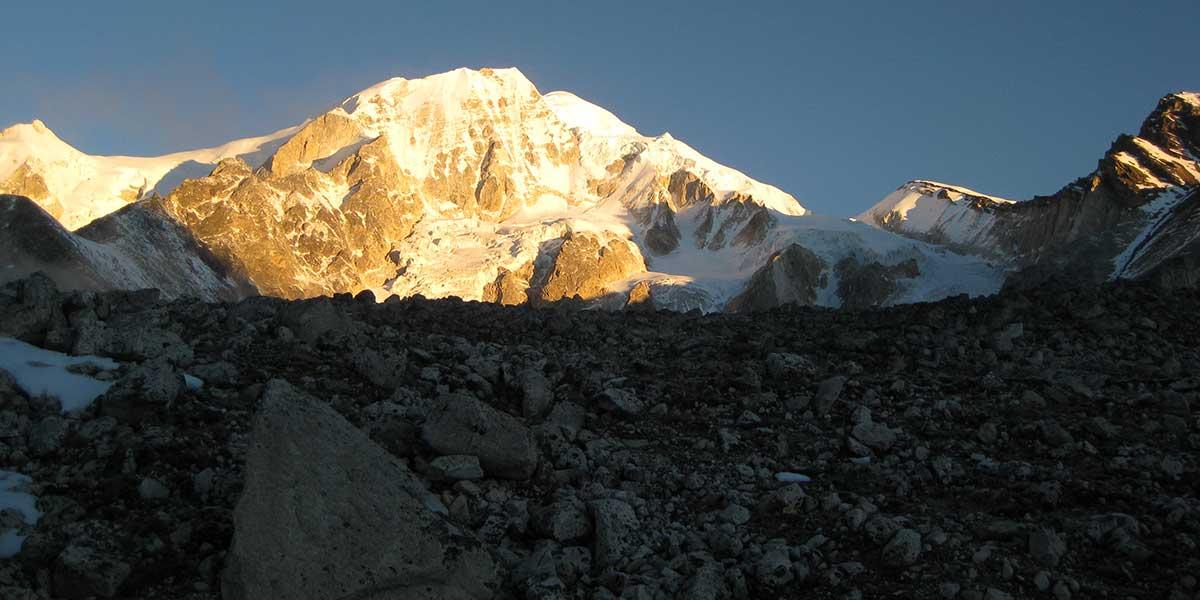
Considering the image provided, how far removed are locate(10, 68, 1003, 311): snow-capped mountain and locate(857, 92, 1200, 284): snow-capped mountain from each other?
20.2 feet

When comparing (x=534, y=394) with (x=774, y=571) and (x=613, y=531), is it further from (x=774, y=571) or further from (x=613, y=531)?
(x=774, y=571)

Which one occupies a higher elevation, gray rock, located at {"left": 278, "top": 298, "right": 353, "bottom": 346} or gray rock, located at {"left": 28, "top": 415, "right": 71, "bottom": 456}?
gray rock, located at {"left": 278, "top": 298, "right": 353, "bottom": 346}

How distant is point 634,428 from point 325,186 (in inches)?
5574

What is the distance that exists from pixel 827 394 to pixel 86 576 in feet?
26.2

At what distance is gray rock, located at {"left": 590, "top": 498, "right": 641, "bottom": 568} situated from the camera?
8617 mm

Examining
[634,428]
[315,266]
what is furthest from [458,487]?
[315,266]

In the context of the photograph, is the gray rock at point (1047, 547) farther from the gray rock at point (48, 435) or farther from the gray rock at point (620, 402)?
the gray rock at point (48, 435)

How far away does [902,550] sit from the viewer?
8.41m

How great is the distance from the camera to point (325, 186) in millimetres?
146500

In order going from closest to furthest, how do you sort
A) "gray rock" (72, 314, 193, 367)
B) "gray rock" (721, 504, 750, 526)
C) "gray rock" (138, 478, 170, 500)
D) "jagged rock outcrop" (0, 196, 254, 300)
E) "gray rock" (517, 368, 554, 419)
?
"gray rock" (138, 478, 170, 500) → "gray rock" (721, 504, 750, 526) → "gray rock" (72, 314, 193, 367) → "gray rock" (517, 368, 554, 419) → "jagged rock outcrop" (0, 196, 254, 300)

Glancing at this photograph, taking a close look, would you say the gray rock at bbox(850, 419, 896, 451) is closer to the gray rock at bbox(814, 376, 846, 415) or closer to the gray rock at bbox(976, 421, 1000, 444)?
the gray rock at bbox(814, 376, 846, 415)

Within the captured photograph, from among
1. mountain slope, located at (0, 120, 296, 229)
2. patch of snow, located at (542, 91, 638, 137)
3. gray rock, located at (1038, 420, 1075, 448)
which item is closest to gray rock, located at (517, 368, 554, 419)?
gray rock, located at (1038, 420, 1075, 448)

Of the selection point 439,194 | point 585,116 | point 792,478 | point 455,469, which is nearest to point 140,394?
point 455,469

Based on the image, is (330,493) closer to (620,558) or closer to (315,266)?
(620,558)
